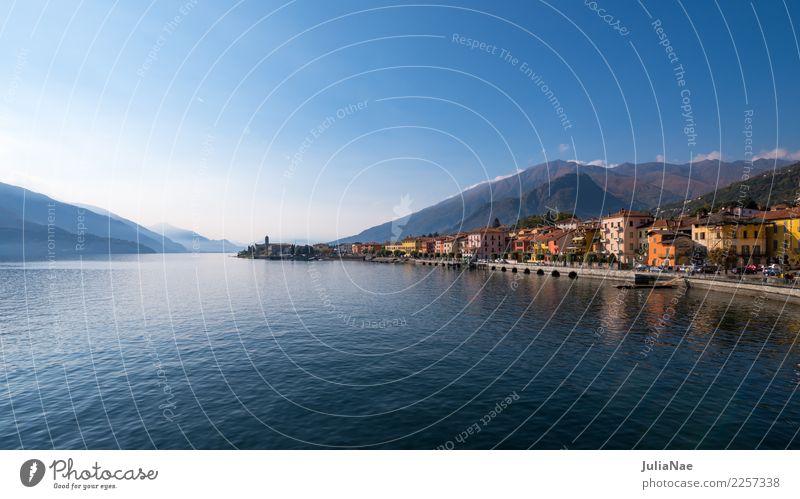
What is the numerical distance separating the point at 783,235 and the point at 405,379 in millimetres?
81634

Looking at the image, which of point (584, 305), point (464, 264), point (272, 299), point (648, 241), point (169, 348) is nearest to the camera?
point (169, 348)

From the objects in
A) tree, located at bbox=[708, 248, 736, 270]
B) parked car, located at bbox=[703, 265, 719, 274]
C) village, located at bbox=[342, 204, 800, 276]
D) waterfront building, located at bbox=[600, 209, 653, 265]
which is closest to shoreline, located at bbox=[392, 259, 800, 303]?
village, located at bbox=[342, 204, 800, 276]

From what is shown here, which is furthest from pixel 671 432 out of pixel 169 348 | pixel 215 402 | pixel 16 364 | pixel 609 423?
pixel 16 364

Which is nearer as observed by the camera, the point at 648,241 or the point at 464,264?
the point at 648,241

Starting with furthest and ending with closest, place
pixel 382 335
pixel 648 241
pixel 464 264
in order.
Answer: pixel 464 264
pixel 648 241
pixel 382 335

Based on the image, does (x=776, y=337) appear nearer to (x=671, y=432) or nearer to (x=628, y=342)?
(x=628, y=342)

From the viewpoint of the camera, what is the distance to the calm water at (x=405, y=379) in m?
15.3

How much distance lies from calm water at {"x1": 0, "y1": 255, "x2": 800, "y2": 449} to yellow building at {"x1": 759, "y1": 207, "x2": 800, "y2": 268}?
32161 mm

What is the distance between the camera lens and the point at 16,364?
79.8 feet

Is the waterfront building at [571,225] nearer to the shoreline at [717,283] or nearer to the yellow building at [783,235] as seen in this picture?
the shoreline at [717,283]

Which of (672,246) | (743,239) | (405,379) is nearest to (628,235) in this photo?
(672,246)

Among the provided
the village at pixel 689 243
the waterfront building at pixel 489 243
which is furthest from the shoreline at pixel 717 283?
the waterfront building at pixel 489 243
